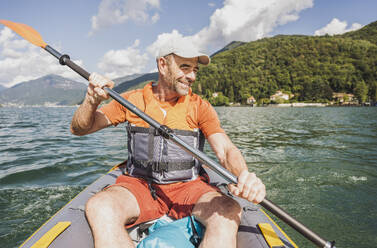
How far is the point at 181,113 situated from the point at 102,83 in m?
0.94

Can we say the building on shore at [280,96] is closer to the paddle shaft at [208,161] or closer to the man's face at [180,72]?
the man's face at [180,72]

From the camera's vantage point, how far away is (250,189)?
1749 mm

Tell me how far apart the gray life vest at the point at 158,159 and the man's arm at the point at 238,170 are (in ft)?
1.08

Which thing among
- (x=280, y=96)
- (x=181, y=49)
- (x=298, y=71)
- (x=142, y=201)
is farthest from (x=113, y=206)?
(x=298, y=71)

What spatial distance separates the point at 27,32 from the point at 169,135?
2616 millimetres

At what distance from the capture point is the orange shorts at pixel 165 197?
2221 millimetres

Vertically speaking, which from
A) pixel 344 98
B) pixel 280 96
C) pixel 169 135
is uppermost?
pixel 280 96

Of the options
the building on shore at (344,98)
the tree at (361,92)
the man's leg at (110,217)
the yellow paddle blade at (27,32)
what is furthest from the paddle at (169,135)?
the tree at (361,92)

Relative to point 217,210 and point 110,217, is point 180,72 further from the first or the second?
point 110,217

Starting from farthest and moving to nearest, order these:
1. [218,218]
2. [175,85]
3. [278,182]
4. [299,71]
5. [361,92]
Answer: [299,71], [361,92], [278,182], [175,85], [218,218]

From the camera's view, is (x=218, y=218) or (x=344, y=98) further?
(x=344, y=98)

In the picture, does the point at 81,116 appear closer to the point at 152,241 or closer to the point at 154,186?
the point at 154,186

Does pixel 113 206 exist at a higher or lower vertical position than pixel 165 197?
higher

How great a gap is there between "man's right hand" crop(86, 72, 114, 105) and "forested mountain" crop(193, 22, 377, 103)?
338 ft
